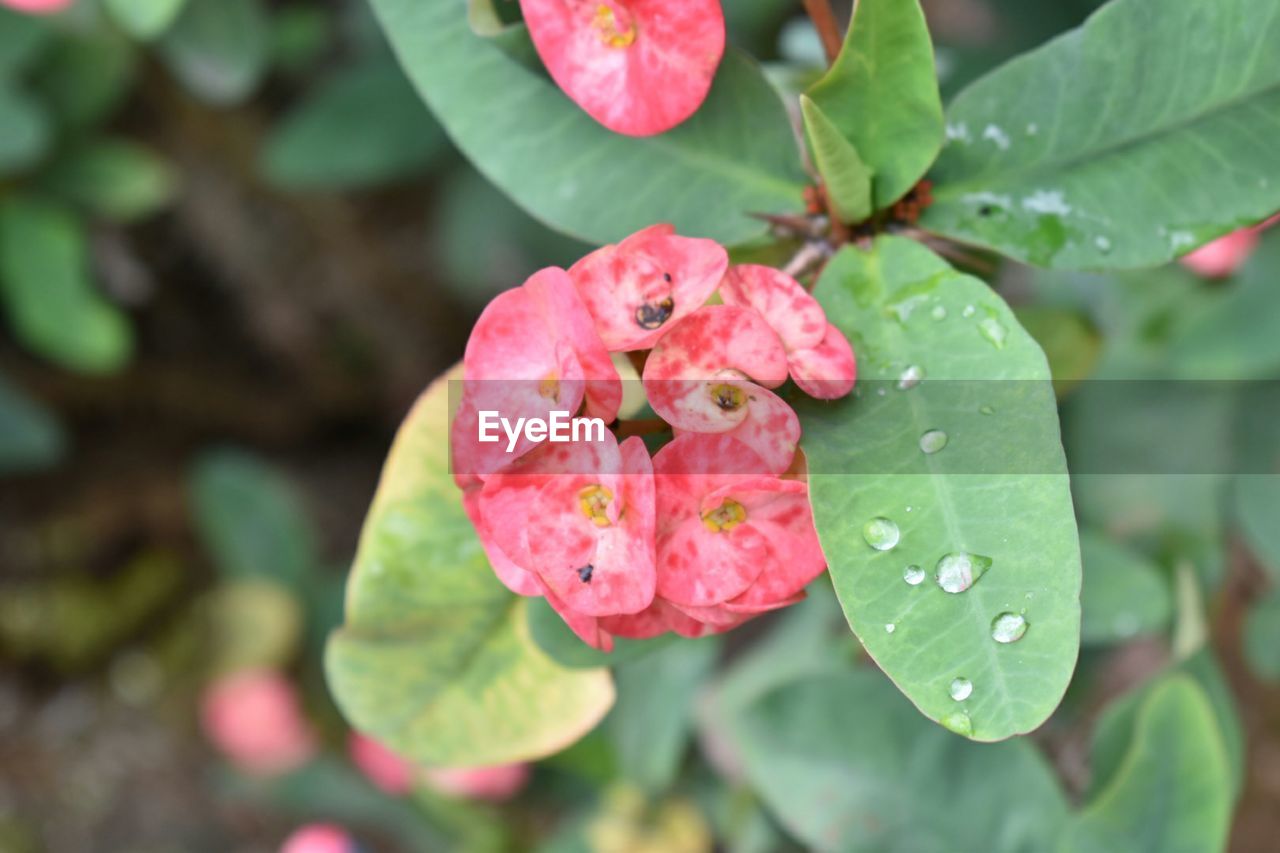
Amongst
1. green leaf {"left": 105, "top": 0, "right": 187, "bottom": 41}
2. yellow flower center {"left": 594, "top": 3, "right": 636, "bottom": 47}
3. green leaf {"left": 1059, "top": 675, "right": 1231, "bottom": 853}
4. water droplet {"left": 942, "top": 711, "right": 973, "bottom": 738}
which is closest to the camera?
water droplet {"left": 942, "top": 711, "right": 973, "bottom": 738}

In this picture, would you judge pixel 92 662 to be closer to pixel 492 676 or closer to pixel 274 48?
pixel 274 48

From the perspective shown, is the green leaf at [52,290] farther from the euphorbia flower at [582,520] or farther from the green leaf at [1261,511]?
the green leaf at [1261,511]

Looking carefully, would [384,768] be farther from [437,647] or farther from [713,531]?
[713,531]

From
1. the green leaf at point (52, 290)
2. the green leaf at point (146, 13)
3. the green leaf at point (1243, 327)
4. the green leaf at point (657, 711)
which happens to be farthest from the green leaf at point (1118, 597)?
the green leaf at point (52, 290)

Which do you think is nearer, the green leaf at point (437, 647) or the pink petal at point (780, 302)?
the pink petal at point (780, 302)

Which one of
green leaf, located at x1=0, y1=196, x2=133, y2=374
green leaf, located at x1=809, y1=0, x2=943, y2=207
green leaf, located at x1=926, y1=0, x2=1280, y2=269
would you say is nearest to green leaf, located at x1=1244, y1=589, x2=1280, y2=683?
green leaf, located at x1=926, y1=0, x2=1280, y2=269

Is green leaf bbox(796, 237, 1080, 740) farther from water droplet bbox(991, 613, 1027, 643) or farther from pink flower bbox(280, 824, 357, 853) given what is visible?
pink flower bbox(280, 824, 357, 853)
